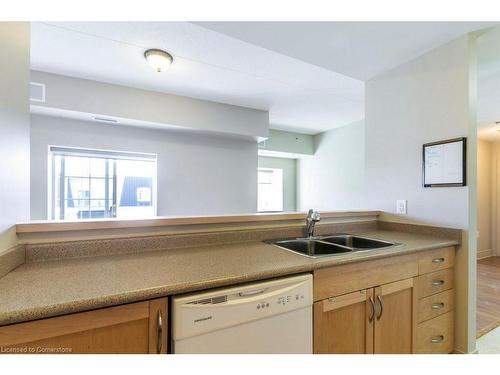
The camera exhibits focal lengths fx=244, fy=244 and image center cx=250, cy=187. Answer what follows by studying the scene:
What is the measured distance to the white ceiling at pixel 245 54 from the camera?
1592 millimetres

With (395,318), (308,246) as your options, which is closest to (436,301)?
(395,318)

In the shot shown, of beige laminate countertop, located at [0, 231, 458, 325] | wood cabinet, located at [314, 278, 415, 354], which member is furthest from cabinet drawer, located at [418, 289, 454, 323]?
beige laminate countertop, located at [0, 231, 458, 325]

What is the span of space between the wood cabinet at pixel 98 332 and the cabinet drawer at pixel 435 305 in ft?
4.80

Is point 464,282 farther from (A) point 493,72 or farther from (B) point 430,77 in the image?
(A) point 493,72

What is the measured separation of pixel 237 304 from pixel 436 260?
1.35 m

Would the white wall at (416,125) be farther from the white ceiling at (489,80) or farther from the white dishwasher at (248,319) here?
the white dishwasher at (248,319)

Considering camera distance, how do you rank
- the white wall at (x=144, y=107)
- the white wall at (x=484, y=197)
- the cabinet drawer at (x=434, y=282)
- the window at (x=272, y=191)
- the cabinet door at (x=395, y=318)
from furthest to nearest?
the window at (x=272, y=191) < the white wall at (x=484, y=197) < the white wall at (x=144, y=107) < the cabinet drawer at (x=434, y=282) < the cabinet door at (x=395, y=318)

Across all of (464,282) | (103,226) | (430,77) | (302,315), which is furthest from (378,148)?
→ (103,226)

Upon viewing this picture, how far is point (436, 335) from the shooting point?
1534 mm

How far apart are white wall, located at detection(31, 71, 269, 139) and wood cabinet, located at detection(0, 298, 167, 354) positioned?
2.79m

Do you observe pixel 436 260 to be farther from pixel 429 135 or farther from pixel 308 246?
pixel 429 135

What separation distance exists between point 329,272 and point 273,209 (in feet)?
16.1

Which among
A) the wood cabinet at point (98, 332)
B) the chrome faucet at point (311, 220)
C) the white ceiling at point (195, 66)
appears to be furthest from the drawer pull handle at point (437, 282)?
the white ceiling at point (195, 66)

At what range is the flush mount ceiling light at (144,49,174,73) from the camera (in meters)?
2.16
